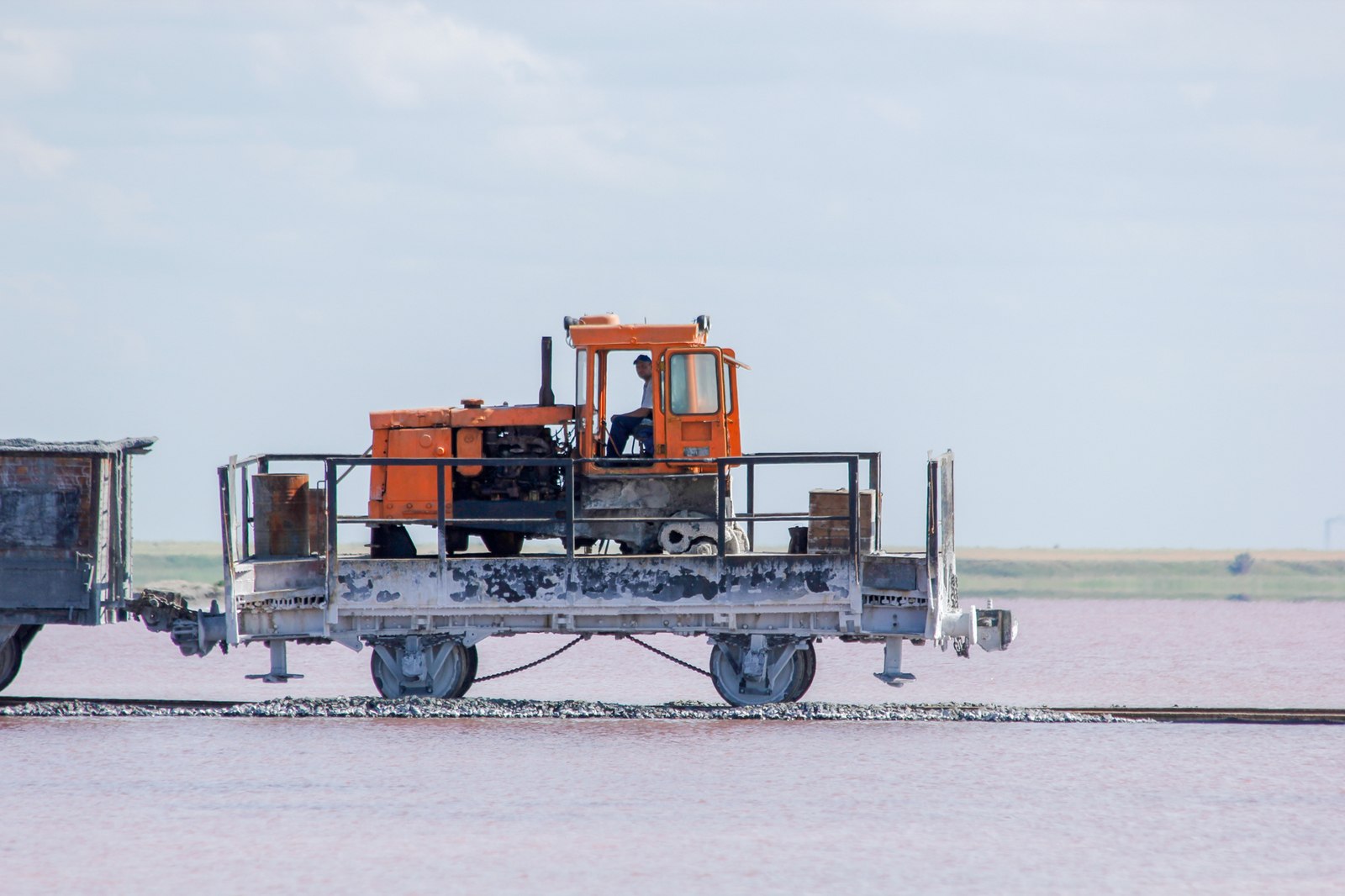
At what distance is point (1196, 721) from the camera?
1474cm

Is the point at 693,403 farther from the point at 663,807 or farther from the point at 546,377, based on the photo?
the point at 663,807

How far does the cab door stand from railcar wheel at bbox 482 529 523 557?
211 cm

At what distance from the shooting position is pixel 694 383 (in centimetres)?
1481

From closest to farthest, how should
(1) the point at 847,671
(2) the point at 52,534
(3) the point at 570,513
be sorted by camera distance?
(3) the point at 570,513
(2) the point at 52,534
(1) the point at 847,671

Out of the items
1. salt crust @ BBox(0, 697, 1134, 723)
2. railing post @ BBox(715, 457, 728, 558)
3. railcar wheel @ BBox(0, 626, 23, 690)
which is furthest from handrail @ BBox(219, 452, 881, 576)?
railcar wheel @ BBox(0, 626, 23, 690)

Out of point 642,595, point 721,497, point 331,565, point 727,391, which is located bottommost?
Answer: point 642,595

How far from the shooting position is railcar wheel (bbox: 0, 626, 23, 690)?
50.2ft

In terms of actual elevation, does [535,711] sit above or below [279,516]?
below

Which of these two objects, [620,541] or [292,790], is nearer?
[292,790]

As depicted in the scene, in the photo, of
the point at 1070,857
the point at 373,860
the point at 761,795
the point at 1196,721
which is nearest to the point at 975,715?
the point at 1196,721

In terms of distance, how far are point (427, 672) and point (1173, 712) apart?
690 cm

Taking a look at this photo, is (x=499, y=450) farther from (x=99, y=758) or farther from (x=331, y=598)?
(x=99, y=758)

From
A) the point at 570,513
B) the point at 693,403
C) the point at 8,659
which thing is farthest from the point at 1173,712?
the point at 8,659

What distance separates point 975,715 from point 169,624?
7384 mm
